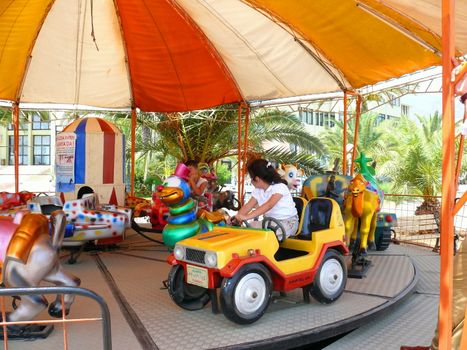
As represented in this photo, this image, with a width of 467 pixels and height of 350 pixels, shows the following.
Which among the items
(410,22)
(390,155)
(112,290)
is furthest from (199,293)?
(390,155)

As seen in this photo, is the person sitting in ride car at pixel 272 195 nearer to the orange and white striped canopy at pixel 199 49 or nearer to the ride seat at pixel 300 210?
the ride seat at pixel 300 210

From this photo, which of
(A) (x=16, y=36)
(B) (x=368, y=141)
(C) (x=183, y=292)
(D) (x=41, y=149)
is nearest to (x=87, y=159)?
(A) (x=16, y=36)

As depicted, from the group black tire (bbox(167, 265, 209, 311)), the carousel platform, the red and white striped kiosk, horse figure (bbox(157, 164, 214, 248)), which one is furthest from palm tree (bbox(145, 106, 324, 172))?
black tire (bbox(167, 265, 209, 311))

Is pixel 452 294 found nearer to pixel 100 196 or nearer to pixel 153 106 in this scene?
pixel 100 196

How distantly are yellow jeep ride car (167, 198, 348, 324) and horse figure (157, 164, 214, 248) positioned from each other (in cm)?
50

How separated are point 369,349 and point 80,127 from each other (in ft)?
16.5

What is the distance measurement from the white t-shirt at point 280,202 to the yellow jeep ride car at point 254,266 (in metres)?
0.18

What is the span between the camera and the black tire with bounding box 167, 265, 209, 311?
3557 millimetres

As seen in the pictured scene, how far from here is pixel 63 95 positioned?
891cm

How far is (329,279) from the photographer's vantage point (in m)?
3.87

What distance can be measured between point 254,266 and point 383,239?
146 inches

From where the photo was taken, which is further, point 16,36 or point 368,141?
point 368,141

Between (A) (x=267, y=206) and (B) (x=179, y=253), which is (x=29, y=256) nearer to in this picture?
(B) (x=179, y=253)

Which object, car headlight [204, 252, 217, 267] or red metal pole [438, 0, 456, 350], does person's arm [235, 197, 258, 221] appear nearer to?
car headlight [204, 252, 217, 267]
